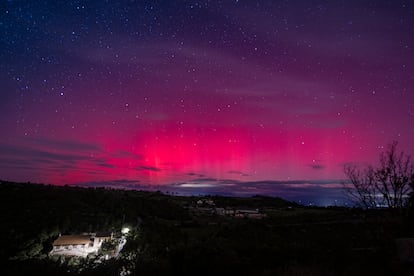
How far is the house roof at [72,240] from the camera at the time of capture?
3525cm

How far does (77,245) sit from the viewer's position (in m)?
34.5

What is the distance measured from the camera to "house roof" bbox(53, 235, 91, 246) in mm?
35250

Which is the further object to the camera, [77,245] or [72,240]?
[72,240]

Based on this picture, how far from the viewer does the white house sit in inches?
1304

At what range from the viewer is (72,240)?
121 ft

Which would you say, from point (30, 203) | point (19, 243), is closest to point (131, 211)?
point (30, 203)

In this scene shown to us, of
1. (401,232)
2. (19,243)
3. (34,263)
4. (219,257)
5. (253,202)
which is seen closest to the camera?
(219,257)

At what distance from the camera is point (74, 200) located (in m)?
59.5

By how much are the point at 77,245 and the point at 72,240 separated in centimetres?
272

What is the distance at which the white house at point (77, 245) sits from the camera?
3312cm

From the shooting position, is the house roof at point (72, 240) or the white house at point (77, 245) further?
the house roof at point (72, 240)

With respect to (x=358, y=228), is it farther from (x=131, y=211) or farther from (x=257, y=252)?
(x=131, y=211)

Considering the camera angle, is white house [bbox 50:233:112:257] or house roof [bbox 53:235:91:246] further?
house roof [bbox 53:235:91:246]

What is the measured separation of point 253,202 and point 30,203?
4510 centimetres
